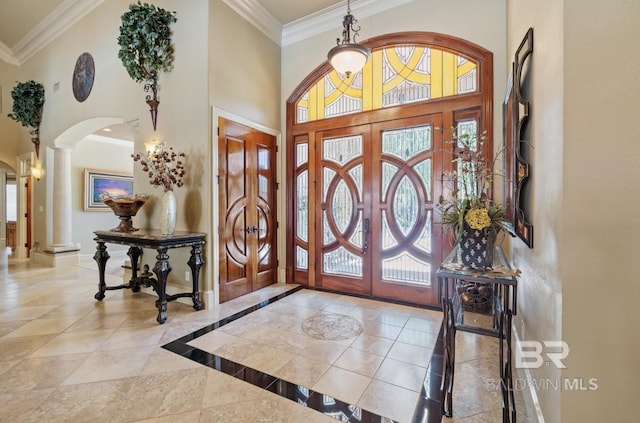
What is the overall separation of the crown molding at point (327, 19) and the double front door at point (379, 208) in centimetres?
157

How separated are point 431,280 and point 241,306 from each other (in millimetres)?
2476

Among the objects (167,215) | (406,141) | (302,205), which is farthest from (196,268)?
(406,141)

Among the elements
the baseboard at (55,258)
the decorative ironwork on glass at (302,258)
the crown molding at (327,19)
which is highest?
the crown molding at (327,19)

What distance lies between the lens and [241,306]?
364 centimetres

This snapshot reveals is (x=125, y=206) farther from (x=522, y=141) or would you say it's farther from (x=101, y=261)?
(x=522, y=141)

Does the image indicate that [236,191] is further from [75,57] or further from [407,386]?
[75,57]

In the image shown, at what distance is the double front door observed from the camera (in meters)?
3.58

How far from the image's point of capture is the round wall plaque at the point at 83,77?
483cm

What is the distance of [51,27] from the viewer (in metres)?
5.54

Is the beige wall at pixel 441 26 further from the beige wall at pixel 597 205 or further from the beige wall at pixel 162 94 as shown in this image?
the beige wall at pixel 597 205

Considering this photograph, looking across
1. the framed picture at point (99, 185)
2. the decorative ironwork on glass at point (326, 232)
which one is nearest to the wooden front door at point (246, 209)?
the decorative ironwork on glass at point (326, 232)

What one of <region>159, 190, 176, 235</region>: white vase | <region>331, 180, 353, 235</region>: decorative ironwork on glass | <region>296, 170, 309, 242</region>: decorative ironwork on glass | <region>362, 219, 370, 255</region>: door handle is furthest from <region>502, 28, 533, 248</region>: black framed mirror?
<region>159, 190, 176, 235</region>: white vase

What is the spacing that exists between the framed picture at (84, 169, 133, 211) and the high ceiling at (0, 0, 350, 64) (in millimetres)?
2854

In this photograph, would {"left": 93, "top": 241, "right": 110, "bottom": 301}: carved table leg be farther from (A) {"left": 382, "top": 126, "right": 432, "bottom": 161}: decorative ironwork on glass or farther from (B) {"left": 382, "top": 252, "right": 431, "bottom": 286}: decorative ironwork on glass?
(A) {"left": 382, "top": 126, "right": 432, "bottom": 161}: decorative ironwork on glass
